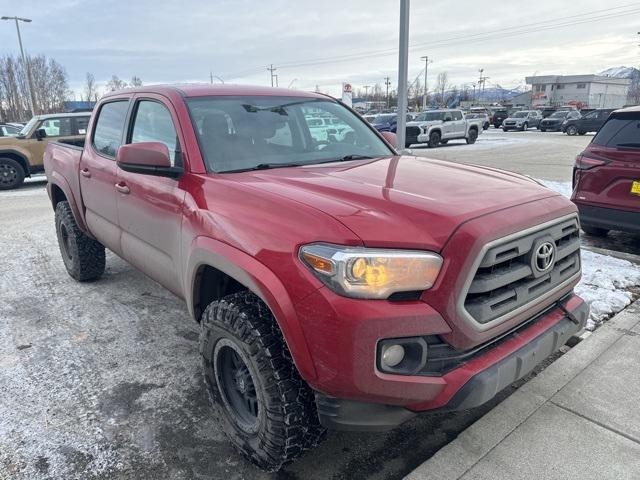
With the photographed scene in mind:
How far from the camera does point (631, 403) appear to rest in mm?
2730

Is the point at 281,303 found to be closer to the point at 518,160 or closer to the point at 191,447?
the point at 191,447

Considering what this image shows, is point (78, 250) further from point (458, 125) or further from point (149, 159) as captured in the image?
point (458, 125)

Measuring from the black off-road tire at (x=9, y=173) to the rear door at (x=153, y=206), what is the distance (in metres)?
10.3

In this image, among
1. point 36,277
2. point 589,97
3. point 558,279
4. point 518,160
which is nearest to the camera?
point 558,279

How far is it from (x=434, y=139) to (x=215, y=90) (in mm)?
20669

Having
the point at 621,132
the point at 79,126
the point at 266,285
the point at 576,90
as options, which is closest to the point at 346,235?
the point at 266,285

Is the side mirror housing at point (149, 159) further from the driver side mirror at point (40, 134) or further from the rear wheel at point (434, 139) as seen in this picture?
the rear wheel at point (434, 139)

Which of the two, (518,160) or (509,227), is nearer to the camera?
(509,227)

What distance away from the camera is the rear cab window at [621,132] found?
16.8ft

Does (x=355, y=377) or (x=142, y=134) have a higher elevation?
(x=142, y=134)

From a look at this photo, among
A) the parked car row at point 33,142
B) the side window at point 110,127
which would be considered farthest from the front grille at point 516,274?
the parked car row at point 33,142

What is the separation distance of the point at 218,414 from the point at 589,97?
96278 mm

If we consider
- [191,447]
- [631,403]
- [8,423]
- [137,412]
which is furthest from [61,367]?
[631,403]

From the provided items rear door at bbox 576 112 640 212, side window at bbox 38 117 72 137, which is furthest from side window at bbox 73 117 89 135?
rear door at bbox 576 112 640 212
